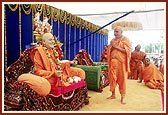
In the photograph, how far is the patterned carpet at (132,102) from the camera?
2.46m

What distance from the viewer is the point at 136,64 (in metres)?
2.74

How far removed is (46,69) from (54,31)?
44 centimetres

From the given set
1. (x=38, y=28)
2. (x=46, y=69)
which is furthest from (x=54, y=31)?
(x=46, y=69)

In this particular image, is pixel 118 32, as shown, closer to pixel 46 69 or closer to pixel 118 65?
pixel 118 65

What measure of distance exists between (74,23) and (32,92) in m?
0.86

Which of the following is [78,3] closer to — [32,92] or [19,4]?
[19,4]

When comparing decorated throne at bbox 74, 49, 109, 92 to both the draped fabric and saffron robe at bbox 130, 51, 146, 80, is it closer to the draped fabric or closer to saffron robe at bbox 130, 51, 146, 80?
the draped fabric

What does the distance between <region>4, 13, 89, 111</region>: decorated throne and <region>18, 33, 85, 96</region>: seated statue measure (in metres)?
0.04

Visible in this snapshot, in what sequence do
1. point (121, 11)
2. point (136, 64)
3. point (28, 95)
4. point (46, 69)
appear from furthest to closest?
point (136, 64), point (121, 11), point (46, 69), point (28, 95)

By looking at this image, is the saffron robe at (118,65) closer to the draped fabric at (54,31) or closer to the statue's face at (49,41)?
the draped fabric at (54,31)

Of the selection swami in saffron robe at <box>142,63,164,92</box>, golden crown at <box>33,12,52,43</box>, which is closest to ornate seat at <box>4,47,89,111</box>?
golden crown at <box>33,12,52,43</box>

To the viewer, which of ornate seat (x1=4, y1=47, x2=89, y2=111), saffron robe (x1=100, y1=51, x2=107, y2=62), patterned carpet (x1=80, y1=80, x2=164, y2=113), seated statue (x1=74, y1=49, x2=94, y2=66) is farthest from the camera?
seated statue (x1=74, y1=49, x2=94, y2=66)

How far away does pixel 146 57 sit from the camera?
2582 millimetres

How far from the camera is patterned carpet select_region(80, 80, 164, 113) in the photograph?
246 centimetres
